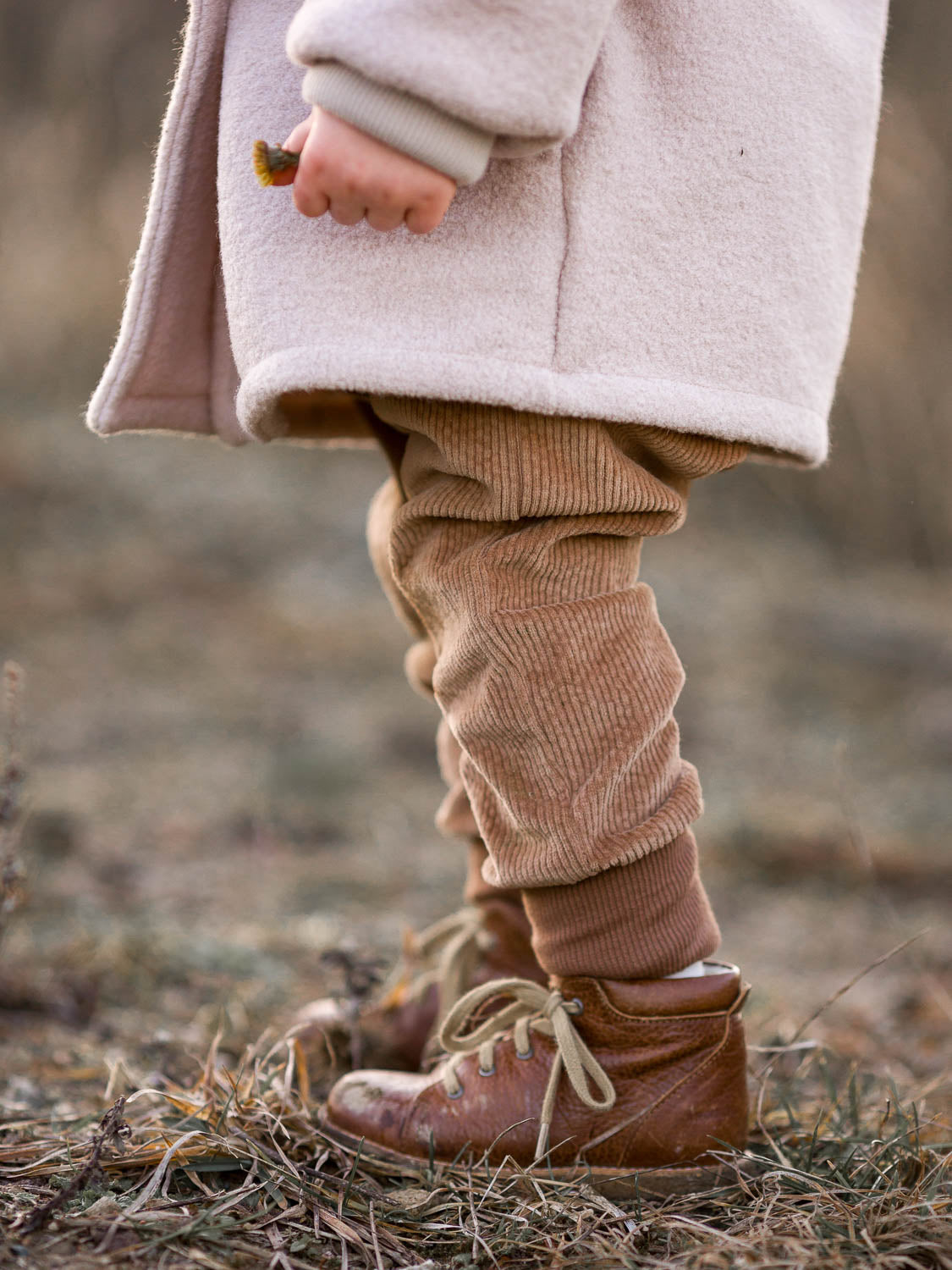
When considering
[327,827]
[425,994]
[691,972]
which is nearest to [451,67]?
[691,972]

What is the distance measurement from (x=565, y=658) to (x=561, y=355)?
12.0 inches

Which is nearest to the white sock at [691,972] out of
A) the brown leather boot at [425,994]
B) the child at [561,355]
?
the child at [561,355]

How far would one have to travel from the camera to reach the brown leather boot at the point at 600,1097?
1.23 metres

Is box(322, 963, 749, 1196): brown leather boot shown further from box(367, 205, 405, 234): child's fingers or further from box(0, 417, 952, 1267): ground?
box(367, 205, 405, 234): child's fingers

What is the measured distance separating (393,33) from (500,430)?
0.37 meters

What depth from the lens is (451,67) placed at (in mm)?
991

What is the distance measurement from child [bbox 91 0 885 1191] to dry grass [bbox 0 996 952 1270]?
0.25 ft

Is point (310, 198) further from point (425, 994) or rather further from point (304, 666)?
point (304, 666)

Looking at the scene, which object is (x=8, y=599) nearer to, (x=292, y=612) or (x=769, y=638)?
(x=292, y=612)

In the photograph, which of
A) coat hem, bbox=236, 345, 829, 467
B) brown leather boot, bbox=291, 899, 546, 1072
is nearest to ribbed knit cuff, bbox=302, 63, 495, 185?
coat hem, bbox=236, 345, 829, 467

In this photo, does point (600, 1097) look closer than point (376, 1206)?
No

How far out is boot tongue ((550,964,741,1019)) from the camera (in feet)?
4.12

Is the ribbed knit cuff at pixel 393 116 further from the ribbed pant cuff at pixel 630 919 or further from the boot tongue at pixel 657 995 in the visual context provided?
the boot tongue at pixel 657 995

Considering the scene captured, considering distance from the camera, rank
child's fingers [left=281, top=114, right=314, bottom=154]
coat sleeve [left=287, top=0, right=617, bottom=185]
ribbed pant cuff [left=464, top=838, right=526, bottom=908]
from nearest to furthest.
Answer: coat sleeve [left=287, top=0, right=617, bottom=185], child's fingers [left=281, top=114, right=314, bottom=154], ribbed pant cuff [left=464, top=838, right=526, bottom=908]
